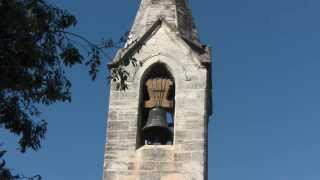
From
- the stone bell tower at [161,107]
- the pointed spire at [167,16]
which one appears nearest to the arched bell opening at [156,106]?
the stone bell tower at [161,107]

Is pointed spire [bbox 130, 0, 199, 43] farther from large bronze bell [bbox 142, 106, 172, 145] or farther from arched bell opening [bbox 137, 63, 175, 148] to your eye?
large bronze bell [bbox 142, 106, 172, 145]

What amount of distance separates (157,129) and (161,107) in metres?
0.42

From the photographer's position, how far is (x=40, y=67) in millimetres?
7348

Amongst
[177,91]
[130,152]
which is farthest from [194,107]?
[130,152]

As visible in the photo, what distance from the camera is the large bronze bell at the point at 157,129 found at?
44.0ft

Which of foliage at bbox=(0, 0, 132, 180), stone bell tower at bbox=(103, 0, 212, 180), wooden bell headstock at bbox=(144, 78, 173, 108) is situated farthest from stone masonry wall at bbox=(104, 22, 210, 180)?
foliage at bbox=(0, 0, 132, 180)

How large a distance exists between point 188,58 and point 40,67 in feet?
22.2

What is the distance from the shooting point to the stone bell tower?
42.4 feet

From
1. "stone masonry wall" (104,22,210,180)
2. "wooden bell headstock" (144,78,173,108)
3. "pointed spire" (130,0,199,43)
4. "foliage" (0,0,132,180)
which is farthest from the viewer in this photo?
"pointed spire" (130,0,199,43)

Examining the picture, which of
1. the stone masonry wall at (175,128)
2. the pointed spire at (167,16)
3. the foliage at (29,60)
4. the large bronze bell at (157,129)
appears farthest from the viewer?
the pointed spire at (167,16)

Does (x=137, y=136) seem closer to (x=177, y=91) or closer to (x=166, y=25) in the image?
(x=177, y=91)

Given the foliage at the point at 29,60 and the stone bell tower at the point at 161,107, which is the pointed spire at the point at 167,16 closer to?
the stone bell tower at the point at 161,107

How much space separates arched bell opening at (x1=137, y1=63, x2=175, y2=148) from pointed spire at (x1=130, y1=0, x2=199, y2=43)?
777mm

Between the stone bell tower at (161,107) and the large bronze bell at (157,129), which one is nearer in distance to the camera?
the stone bell tower at (161,107)
